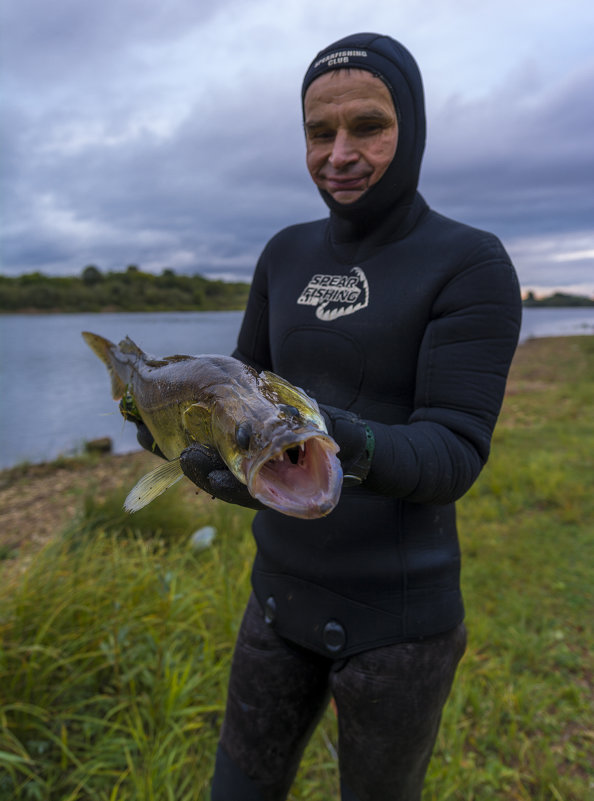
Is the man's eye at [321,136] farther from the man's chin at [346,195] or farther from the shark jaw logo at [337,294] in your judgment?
the shark jaw logo at [337,294]

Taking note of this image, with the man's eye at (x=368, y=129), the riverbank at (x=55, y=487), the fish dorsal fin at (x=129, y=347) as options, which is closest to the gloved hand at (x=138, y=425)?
the fish dorsal fin at (x=129, y=347)

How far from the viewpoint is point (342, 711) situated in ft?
6.82

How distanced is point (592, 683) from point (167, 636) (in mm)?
3126

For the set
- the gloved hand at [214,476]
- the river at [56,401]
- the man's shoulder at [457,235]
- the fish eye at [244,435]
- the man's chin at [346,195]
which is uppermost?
the man's chin at [346,195]

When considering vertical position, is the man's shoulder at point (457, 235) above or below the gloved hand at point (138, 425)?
above

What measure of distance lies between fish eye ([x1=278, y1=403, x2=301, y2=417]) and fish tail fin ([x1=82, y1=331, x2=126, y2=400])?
127 cm

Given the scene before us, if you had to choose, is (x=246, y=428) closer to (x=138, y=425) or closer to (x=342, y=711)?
(x=138, y=425)

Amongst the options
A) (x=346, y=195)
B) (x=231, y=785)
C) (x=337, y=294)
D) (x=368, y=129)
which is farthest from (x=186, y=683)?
(x=368, y=129)

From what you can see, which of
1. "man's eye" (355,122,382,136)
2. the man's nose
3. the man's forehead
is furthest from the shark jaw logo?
the man's forehead

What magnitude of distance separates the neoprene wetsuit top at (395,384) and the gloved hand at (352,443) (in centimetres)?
8

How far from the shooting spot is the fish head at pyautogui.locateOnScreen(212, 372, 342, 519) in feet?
3.91

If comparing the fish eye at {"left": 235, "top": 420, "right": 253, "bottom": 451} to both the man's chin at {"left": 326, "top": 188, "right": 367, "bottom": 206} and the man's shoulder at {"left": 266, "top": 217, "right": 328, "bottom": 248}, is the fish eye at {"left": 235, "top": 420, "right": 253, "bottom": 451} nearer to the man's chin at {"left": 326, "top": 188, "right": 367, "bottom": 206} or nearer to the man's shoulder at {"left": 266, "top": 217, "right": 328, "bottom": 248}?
the man's chin at {"left": 326, "top": 188, "right": 367, "bottom": 206}

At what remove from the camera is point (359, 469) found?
160 cm

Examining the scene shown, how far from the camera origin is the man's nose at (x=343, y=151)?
2194 millimetres
